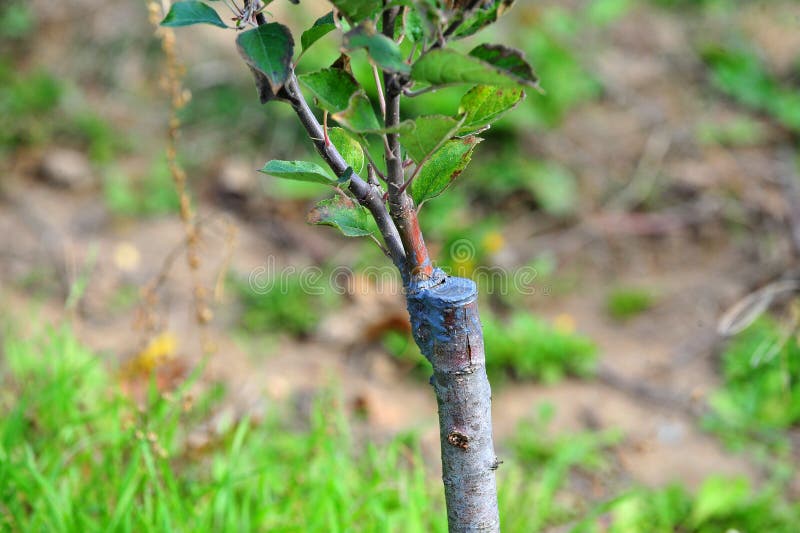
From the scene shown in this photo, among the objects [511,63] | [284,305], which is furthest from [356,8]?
[284,305]

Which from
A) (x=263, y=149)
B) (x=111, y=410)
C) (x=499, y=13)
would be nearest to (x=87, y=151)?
(x=263, y=149)

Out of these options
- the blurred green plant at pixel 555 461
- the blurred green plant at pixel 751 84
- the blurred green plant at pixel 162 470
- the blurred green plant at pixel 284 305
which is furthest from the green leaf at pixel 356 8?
the blurred green plant at pixel 751 84

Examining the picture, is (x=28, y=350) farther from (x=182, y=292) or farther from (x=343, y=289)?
(x=343, y=289)

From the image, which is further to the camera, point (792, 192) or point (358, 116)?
point (792, 192)

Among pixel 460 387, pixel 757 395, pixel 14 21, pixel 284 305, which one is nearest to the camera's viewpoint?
pixel 460 387

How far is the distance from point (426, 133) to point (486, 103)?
0.11 meters

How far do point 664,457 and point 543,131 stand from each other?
5.92 ft

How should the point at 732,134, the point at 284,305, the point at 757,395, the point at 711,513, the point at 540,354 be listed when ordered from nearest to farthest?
1. the point at 711,513
2. the point at 757,395
3. the point at 540,354
4. the point at 284,305
5. the point at 732,134

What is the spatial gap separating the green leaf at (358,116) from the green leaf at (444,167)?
0.17 meters

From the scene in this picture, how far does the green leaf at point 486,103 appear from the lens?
858 mm

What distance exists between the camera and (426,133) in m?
0.81

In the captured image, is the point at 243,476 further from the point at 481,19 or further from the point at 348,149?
the point at 481,19

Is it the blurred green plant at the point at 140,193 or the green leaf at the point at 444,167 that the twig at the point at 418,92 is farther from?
the blurred green plant at the point at 140,193

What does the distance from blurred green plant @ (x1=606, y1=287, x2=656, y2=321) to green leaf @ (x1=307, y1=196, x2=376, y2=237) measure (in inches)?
86.0
